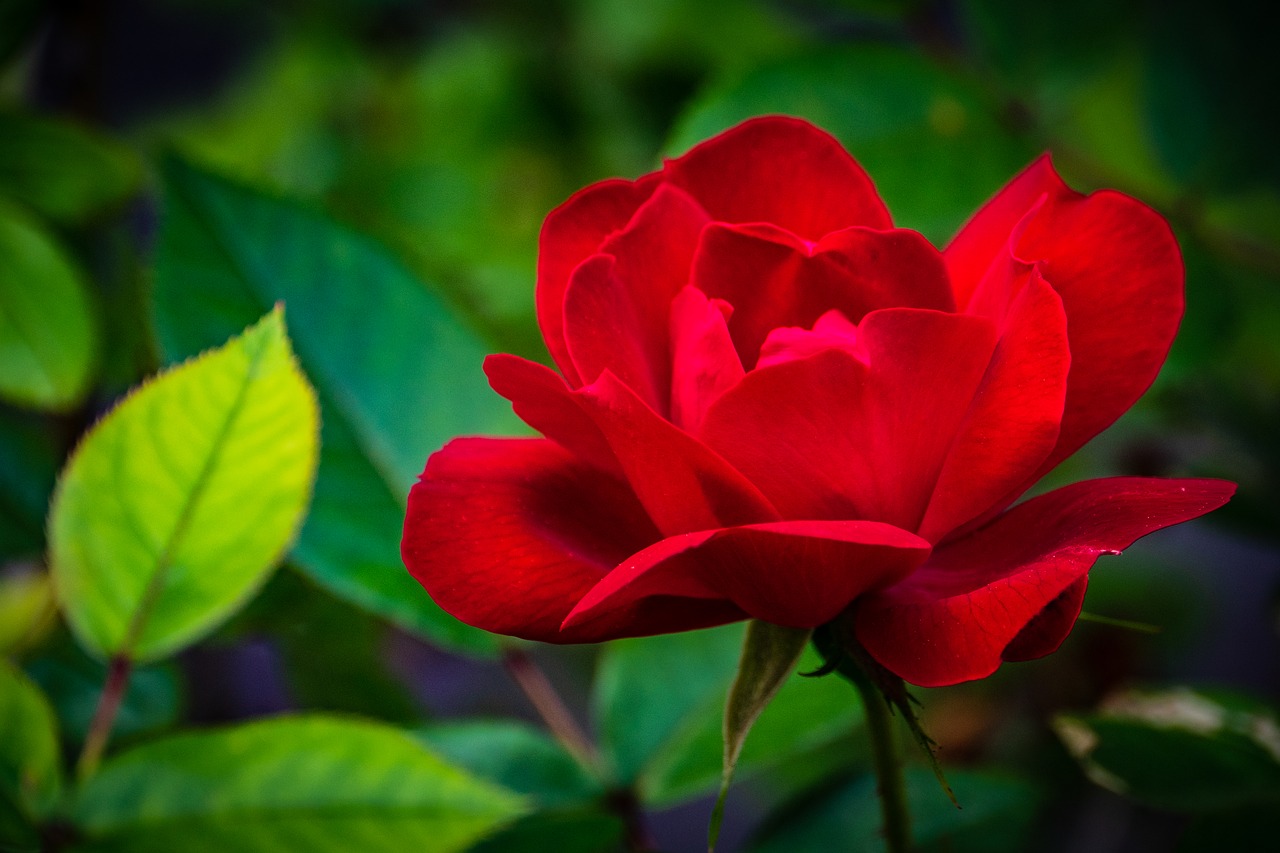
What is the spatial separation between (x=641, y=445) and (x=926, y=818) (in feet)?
0.73

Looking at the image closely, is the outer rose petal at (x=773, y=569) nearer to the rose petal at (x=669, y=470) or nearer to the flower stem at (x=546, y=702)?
the rose petal at (x=669, y=470)

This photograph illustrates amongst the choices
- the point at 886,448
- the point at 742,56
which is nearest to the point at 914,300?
the point at 886,448

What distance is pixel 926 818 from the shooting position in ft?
1.13

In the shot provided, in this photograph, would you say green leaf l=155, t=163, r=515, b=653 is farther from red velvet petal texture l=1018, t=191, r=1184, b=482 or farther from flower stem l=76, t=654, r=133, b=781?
red velvet petal texture l=1018, t=191, r=1184, b=482

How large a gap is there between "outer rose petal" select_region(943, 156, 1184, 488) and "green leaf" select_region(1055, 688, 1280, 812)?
0.14 metres

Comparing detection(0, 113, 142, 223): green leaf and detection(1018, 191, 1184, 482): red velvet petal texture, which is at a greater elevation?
detection(0, 113, 142, 223): green leaf

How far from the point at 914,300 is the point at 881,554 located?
0.21 feet

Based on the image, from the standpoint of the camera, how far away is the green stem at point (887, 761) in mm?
226

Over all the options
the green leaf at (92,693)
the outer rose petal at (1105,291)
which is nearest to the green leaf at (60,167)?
the green leaf at (92,693)

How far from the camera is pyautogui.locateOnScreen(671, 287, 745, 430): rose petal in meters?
0.22

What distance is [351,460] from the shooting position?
374 mm

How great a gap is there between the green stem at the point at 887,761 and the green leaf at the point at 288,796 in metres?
0.10

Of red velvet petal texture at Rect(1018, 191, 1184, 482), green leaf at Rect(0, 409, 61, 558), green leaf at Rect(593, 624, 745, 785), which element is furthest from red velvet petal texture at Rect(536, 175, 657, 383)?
green leaf at Rect(0, 409, 61, 558)

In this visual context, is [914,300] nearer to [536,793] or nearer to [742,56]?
[536,793]
